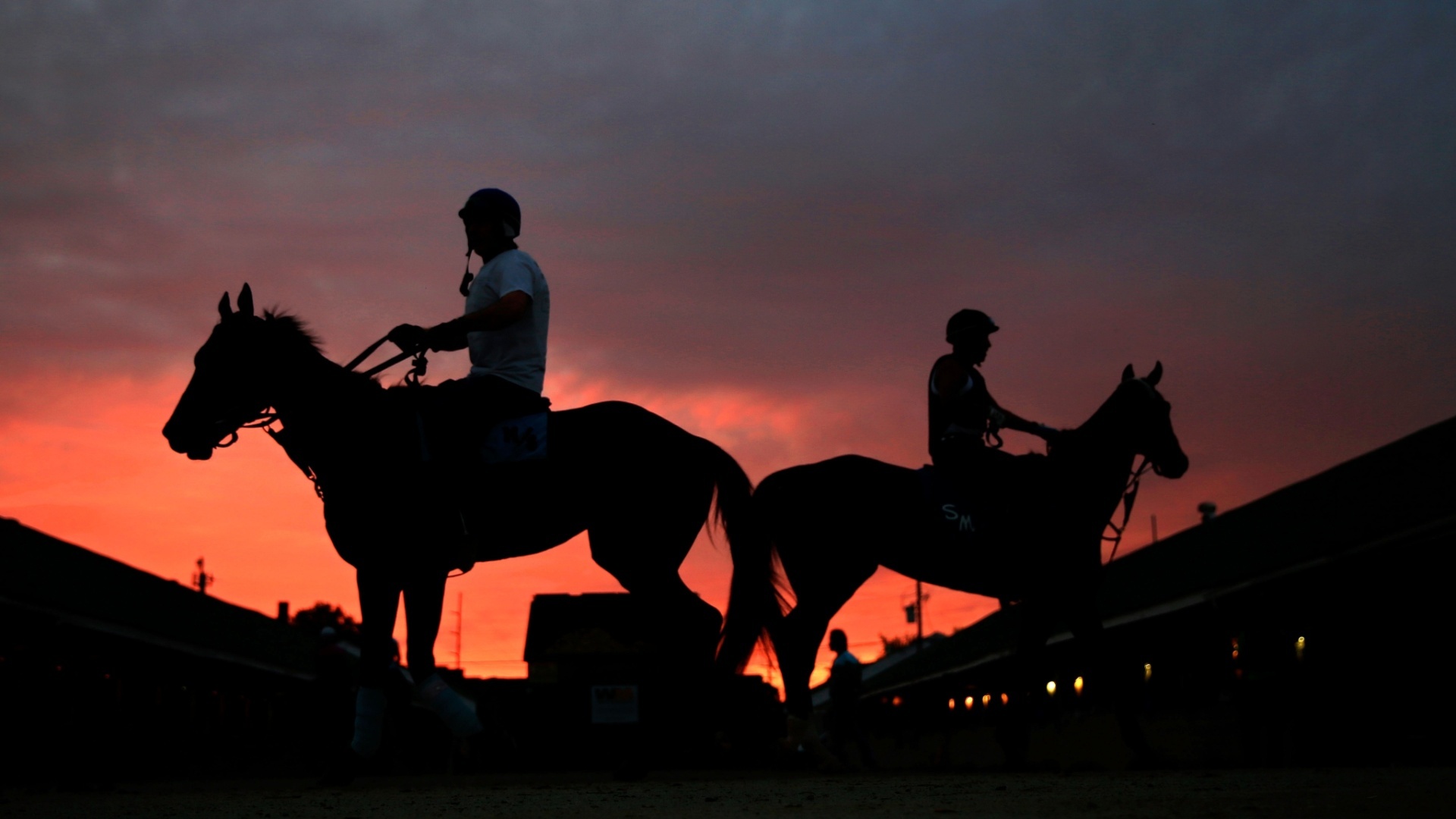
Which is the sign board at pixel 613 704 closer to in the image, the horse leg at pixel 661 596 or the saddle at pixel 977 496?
the saddle at pixel 977 496

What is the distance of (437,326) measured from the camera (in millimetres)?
6434

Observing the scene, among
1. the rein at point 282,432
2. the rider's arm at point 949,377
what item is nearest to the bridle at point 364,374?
the rein at point 282,432

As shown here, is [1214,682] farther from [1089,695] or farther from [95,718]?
[95,718]

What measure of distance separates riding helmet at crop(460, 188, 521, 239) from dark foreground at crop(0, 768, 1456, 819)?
299 centimetres

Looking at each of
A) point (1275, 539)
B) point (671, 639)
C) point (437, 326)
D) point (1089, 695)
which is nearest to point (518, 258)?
point (437, 326)

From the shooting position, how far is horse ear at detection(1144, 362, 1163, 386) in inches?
350

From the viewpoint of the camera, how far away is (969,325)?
29.2ft

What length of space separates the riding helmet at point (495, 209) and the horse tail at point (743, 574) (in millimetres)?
1651

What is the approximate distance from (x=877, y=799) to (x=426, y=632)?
242 centimetres

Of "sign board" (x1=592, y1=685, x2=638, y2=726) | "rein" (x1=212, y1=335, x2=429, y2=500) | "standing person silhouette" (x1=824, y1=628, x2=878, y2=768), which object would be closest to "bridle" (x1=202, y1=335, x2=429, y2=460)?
"rein" (x1=212, y1=335, x2=429, y2=500)

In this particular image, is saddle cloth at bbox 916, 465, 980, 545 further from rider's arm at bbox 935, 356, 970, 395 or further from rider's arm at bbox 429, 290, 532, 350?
rider's arm at bbox 429, 290, 532, 350

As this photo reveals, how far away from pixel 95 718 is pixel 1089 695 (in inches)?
548

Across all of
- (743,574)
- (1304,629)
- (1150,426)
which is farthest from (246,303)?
(1304,629)

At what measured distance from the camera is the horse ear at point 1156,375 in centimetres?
888
